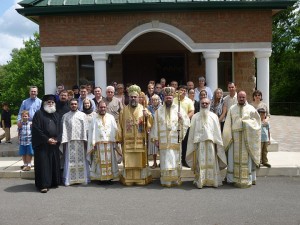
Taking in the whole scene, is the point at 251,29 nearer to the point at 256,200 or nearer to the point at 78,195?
the point at 256,200

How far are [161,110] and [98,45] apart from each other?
12.8ft

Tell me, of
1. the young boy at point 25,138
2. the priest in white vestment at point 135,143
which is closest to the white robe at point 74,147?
the priest in white vestment at point 135,143

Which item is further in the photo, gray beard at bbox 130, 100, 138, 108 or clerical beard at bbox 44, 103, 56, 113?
gray beard at bbox 130, 100, 138, 108

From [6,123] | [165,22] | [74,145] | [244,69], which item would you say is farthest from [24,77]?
[74,145]

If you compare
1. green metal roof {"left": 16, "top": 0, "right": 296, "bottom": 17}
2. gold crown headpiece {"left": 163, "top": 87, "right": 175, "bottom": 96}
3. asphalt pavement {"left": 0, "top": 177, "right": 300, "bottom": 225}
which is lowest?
asphalt pavement {"left": 0, "top": 177, "right": 300, "bottom": 225}

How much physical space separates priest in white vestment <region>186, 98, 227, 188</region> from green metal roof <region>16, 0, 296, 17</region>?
155 inches

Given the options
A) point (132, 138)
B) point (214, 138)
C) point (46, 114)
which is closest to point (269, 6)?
point (214, 138)

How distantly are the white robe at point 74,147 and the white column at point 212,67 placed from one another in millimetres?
4279

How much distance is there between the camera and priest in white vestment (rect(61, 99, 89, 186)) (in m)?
8.07

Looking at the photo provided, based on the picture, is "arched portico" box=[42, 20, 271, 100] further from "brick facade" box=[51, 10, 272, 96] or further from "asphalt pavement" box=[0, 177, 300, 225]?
"asphalt pavement" box=[0, 177, 300, 225]

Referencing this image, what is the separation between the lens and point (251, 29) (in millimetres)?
10938

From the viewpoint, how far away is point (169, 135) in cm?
785

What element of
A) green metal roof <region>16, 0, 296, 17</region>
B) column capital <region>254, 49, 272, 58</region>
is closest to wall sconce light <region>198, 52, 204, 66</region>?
column capital <region>254, 49, 272, 58</region>

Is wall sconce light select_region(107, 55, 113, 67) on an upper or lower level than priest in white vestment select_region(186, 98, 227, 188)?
upper
